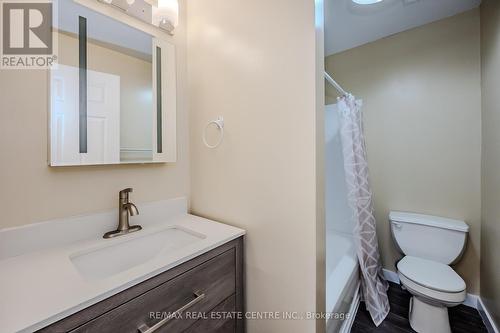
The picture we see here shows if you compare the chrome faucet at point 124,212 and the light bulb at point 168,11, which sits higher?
the light bulb at point 168,11

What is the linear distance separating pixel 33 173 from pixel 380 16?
8.44ft

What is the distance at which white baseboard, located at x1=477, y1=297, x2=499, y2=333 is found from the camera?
139cm

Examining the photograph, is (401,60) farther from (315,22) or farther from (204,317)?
(204,317)

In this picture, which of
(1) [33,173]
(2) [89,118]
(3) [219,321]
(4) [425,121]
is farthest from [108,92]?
(4) [425,121]

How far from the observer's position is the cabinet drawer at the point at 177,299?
2.01 feet

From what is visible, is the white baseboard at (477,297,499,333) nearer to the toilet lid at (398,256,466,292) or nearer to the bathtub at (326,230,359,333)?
the toilet lid at (398,256,466,292)

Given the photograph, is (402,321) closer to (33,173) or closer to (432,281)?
(432,281)

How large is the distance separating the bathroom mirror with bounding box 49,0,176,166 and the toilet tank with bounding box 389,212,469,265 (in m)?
2.03

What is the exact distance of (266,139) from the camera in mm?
1012

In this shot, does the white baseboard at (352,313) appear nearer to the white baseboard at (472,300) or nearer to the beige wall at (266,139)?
the beige wall at (266,139)

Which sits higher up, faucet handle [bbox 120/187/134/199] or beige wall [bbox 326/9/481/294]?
beige wall [bbox 326/9/481/294]

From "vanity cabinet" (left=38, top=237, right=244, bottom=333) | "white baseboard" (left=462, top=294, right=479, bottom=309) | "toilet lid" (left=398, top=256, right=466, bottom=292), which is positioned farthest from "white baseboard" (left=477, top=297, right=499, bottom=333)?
"vanity cabinet" (left=38, top=237, right=244, bottom=333)

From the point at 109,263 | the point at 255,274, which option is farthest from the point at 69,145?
the point at 255,274

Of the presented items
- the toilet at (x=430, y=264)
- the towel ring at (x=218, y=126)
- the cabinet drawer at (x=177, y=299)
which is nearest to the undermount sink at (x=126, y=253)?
the cabinet drawer at (x=177, y=299)
